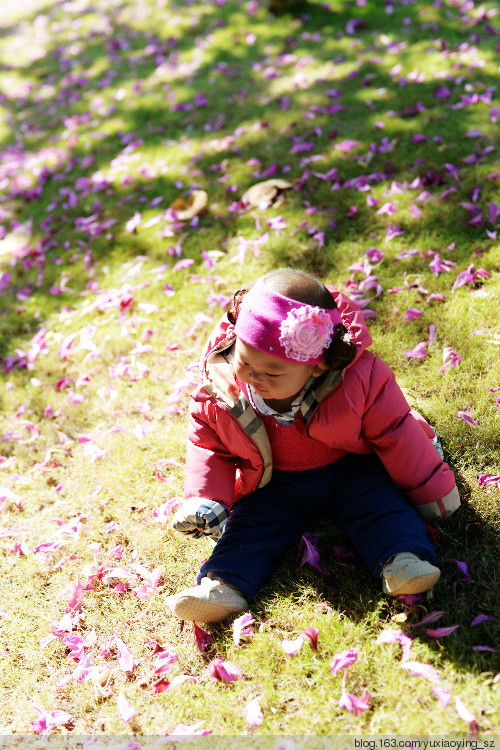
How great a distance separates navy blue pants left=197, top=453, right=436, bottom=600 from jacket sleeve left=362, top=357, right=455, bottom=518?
0.29ft

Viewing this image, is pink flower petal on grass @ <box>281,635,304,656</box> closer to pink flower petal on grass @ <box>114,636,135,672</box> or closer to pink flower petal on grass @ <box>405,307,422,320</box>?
pink flower petal on grass @ <box>114,636,135,672</box>

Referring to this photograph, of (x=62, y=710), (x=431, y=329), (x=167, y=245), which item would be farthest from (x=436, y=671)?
(x=167, y=245)

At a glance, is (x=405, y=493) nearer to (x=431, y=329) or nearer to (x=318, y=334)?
(x=318, y=334)

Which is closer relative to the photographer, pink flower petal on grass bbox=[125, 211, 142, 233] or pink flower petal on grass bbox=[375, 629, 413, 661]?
pink flower petal on grass bbox=[375, 629, 413, 661]

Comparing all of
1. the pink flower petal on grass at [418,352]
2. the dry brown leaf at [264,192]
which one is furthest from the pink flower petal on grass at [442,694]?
the dry brown leaf at [264,192]

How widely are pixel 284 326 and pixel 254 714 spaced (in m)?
1.32

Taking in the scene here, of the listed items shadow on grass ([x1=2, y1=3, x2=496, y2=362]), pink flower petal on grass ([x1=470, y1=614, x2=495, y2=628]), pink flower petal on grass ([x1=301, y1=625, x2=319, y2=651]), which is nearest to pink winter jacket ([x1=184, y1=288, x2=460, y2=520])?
pink flower petal on grass ([x1=470, y1=614, x2=495, y2=628])

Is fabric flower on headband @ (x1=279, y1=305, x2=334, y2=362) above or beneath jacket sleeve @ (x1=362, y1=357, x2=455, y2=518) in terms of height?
above

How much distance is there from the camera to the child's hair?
6.86 ft

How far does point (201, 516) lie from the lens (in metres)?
2.32

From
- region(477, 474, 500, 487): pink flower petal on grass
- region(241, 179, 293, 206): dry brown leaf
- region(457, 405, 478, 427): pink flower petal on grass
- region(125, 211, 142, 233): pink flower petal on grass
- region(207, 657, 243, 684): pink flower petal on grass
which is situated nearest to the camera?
region(207, 657, 243, 684): pink flower petal on grass

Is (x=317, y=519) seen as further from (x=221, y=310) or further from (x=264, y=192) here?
(x=264, y=192)

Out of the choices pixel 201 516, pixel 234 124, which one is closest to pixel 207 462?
pixel 201 516

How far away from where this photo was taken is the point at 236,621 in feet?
7.52
